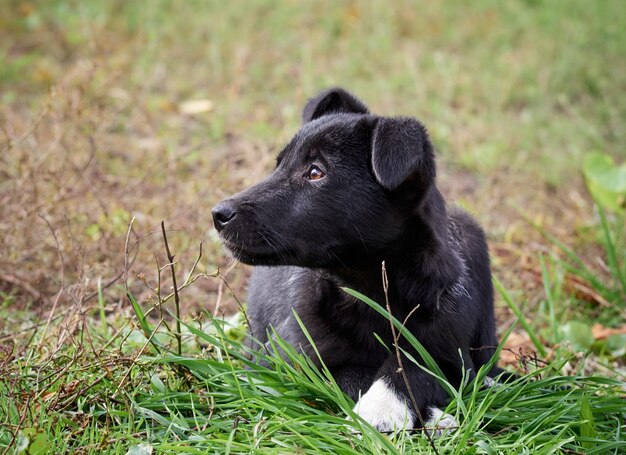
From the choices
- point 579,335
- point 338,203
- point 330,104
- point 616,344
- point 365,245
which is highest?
point 330,104

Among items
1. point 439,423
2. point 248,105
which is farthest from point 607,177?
point 248,105

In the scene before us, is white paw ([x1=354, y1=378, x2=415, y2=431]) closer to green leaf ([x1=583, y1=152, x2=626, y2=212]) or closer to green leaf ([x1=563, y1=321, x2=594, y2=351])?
green leaf ([x1=563, y1=321, x2=594, y2=351])

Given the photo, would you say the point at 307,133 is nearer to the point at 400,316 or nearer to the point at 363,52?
the point at 400,316

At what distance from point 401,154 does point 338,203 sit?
383mm

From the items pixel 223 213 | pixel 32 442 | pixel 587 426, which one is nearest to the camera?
pixel 32 442

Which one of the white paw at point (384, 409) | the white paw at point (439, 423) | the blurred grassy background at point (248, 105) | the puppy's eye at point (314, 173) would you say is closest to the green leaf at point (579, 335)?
the blurred grassy background at point (248, 105)

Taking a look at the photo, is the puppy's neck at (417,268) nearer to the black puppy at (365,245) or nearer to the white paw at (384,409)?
the black puppy at (365,245)

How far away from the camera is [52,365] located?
3.58m

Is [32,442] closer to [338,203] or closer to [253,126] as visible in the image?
[338,203]

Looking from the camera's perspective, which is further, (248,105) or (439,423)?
(248,105)

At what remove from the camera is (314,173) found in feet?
12.3

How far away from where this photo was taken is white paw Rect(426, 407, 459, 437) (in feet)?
10.8

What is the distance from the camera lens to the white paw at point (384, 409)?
11.0 feet

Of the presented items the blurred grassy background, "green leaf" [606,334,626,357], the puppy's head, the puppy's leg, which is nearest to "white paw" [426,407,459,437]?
the puppy's leg
